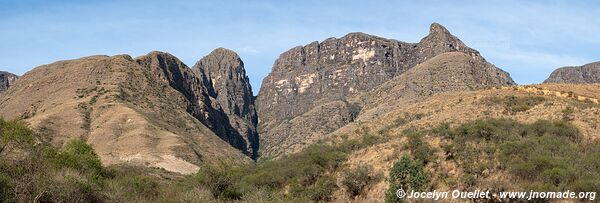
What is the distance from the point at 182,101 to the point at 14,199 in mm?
130065

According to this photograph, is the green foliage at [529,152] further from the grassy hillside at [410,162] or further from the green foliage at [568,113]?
the green foliage at [568,113]

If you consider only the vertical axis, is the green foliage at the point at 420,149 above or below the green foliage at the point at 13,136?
below

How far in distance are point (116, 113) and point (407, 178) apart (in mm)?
88622

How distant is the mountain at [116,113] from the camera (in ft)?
332

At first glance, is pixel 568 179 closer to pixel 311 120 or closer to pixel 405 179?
pixel 405 179

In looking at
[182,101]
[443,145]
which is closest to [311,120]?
[182,101]

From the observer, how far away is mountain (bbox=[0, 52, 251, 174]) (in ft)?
332

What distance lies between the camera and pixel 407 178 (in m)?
39.8

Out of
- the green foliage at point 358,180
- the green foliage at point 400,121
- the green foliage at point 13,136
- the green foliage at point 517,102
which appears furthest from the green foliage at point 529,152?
the green foliage at point 13,136

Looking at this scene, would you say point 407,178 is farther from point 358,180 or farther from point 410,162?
point 358,180

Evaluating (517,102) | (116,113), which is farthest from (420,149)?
(116,113)

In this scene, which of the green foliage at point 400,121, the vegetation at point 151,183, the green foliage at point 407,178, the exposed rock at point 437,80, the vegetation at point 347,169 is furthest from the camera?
the exposed rock at point 437,80

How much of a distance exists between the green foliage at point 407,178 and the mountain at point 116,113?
4416cm

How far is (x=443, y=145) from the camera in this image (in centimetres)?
4725
